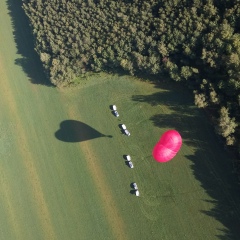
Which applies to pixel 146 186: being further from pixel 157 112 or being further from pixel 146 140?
pixel 157 112

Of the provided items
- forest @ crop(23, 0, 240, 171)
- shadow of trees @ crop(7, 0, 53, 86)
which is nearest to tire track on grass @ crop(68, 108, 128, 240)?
forest @ crop(23, 0, 240, 171)

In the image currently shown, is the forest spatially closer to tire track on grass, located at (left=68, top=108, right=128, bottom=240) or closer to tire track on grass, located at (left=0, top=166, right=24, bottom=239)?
tire track on grass, located at (left=68, top=108, right=128, bottom=240)

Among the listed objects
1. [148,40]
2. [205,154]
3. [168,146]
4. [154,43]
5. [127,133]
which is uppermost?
[148,40]

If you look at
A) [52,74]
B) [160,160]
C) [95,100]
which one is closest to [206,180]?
[160,160]

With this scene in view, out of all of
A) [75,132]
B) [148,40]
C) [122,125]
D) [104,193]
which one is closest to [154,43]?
[148,40]

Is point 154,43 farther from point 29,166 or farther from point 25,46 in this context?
point 29,166
